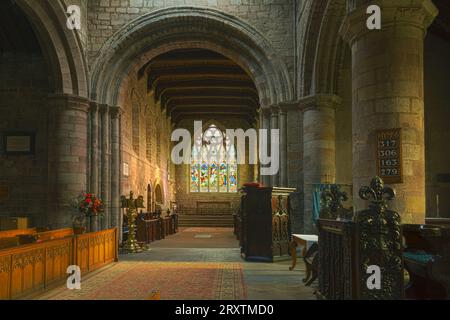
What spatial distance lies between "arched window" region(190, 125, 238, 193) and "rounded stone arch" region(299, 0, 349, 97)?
54.3 ft

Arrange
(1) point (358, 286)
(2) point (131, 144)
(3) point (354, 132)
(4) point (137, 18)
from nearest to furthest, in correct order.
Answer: (1) point (358, 286) < (3) point (354, 132) < (4) point (137, 18) < (2) point (131, 144)

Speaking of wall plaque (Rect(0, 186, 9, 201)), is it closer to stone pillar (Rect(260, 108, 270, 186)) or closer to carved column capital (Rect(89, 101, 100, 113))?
carved column capital (Rect(89, 101, 100, 113))

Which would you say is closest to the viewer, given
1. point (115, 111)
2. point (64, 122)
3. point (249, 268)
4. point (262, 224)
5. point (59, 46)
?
point (249, 268)

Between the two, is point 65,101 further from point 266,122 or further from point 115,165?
point 266,122

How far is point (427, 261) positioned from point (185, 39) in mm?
9765

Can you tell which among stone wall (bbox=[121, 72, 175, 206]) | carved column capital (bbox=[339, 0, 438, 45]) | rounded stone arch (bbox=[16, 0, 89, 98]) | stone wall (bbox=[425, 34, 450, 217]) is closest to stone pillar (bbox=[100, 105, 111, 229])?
rounded stone arch (bbox=[16, 0, 89, 98])

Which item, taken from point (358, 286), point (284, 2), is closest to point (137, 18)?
point (284, 2)

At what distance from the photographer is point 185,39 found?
42.6 feet

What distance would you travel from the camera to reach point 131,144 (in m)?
15.6

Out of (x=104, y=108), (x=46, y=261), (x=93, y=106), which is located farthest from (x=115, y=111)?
(x=46, y=261)

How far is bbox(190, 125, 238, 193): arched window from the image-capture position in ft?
92.2

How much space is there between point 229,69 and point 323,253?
1396 cm

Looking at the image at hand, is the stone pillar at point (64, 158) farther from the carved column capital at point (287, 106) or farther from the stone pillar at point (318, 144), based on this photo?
the stone pillar at point (318, 144)

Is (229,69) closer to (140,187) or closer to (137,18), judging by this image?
(140,187)
